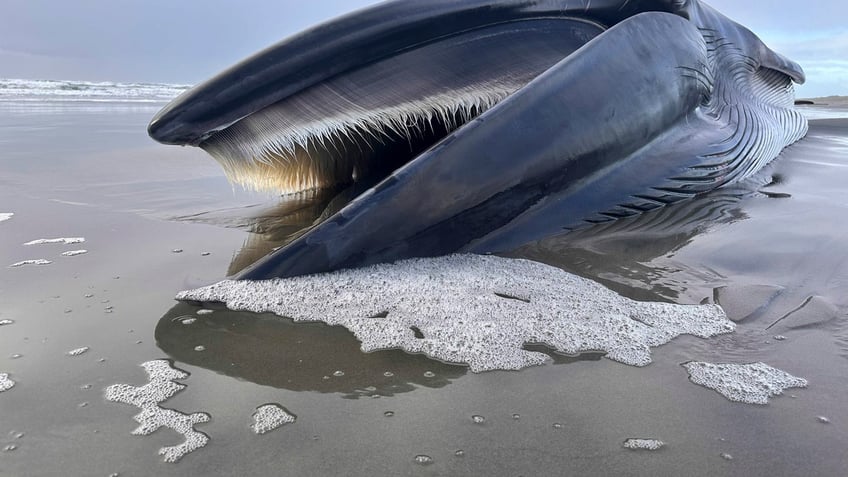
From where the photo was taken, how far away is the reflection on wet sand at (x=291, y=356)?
1.79m

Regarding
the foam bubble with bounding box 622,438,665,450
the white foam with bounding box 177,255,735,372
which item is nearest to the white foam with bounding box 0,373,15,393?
the white foam with bounding box 177,255,735,372

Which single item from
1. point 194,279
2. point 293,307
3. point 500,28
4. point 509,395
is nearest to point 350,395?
point 509,395

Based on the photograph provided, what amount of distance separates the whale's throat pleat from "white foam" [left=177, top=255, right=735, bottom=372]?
0.79 metres

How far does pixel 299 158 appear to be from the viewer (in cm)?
337

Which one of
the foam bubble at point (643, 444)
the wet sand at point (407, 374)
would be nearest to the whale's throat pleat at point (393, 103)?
the wet sand at point (407, 374)

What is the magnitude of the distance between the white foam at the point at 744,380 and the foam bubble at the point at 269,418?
119 centimetres

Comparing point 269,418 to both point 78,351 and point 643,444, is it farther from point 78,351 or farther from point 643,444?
point 643,444

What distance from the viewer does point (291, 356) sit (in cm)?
193

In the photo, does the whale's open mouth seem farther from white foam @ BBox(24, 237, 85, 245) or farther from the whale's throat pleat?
white foam @ BBox(24, 237, 85, 245)

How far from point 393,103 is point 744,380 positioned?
77.9 inches

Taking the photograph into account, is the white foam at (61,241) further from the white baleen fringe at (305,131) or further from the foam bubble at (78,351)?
the foam bubble at (78,351)

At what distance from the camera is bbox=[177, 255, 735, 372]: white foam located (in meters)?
2.02

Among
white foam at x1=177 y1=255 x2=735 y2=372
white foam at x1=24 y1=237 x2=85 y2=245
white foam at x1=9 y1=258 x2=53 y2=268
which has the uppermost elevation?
white foam at x1=24 y1=237 x2=85 y2=245

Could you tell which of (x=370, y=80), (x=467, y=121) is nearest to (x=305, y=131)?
(x=370, y=80)
